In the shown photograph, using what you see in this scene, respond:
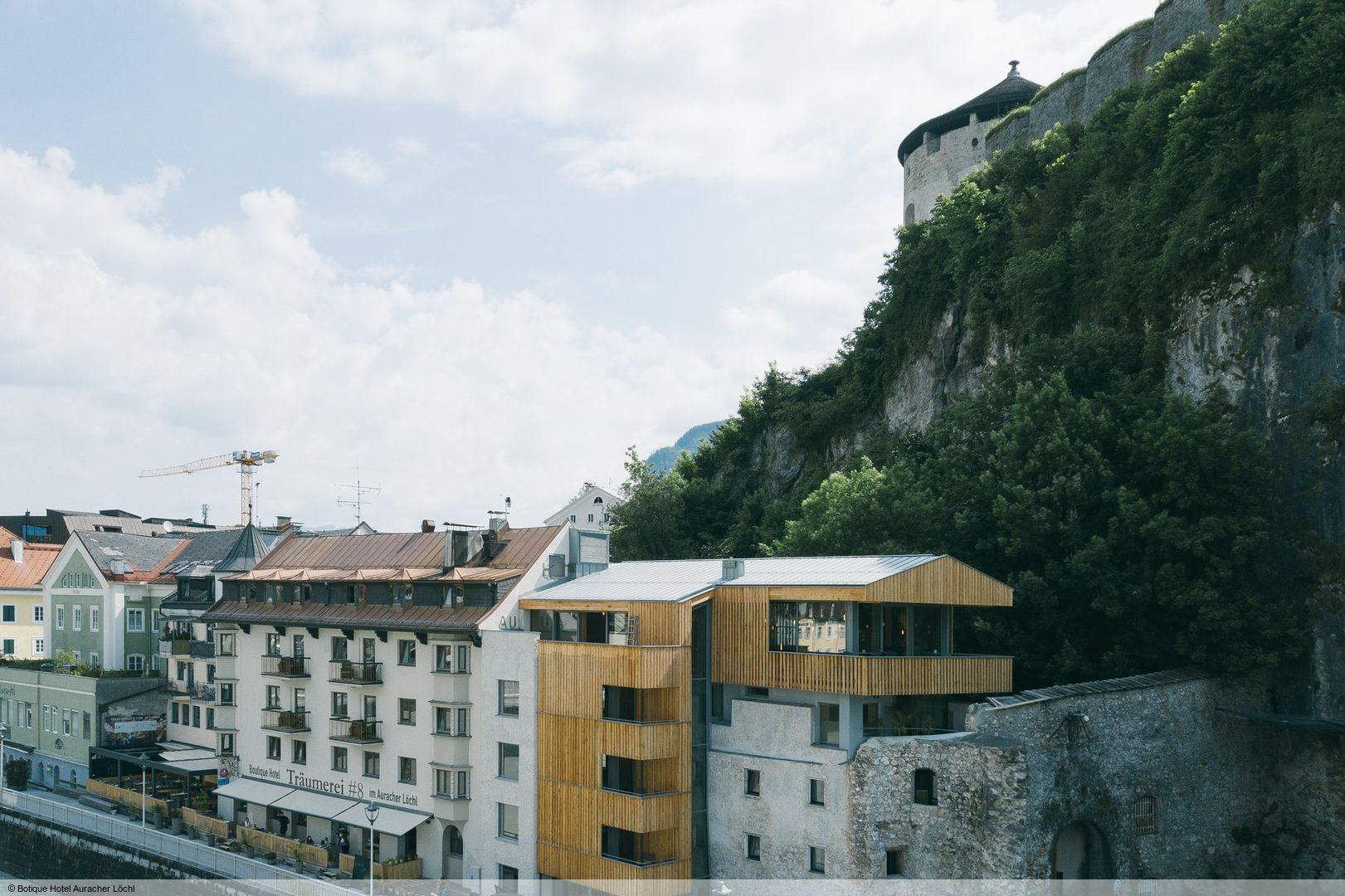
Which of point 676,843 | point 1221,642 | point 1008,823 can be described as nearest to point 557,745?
point 676,843

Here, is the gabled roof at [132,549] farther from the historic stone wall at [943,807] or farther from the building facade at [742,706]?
the historic stone wall at [943,807]

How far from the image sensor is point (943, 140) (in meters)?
83.9

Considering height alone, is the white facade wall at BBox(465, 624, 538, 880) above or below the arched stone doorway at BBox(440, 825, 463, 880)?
above

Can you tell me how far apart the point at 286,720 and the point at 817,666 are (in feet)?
91.1

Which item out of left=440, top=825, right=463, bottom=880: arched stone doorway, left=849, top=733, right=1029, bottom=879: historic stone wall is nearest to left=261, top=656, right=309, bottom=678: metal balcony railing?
left=440, top=825, right=463, bottom=880: arched stone doorway

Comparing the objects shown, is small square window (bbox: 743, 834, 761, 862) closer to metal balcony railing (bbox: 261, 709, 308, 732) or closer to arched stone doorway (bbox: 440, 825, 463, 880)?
arched stone doorway (bbox: 440, 825, 463, 880)

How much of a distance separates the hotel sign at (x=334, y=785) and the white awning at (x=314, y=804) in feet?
1.13

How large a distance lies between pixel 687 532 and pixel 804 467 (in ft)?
28.7

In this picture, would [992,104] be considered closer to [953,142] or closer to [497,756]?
[953,142]

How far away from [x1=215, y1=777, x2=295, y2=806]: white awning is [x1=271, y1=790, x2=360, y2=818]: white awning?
18.4 inches

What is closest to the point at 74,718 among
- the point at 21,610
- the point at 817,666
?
the point at 21,610

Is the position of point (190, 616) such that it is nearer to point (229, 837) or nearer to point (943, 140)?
point (229, 837)

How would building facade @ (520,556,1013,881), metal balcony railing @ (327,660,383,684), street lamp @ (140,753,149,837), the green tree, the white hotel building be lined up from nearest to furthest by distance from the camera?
building facade @ (520,556,1013,881), the white hotel building, metal balcony railing @ (327,660,383,684), street lamp @ (140,753,149,837), the green tree

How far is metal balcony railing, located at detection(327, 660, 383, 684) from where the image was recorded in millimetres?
48406
